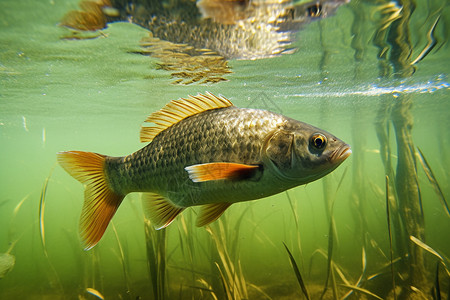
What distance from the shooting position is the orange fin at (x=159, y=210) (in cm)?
289

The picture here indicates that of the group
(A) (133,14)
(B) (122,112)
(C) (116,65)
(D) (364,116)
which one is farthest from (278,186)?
(D) (364,116)

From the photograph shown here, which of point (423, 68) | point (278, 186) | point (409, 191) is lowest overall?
point (409, 191)

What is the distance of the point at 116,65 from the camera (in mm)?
9453

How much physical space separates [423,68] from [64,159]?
518 inches

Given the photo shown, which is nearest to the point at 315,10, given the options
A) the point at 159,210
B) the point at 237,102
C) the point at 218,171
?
the point at 218,171

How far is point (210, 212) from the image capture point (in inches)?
113

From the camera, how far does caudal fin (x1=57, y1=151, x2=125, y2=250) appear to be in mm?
3006

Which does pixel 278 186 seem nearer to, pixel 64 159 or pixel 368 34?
pixel 64 159

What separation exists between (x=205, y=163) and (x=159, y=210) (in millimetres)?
811

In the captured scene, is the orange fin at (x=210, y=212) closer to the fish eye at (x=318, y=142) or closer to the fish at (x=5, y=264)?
the fish eye at (x=318, y=142)

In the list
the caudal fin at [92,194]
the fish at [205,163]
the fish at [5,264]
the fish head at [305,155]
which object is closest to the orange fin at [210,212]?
the fish at [205,163]

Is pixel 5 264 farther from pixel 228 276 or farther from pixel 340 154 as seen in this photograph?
pixel 340 154

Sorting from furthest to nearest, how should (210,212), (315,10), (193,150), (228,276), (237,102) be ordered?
(237,102) < (315,10) < (228,276) < (210,212) < (193,150)

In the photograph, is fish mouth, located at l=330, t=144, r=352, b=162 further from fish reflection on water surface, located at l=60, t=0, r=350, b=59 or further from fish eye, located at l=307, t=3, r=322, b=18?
fish eye, located at l=307, t=3, r=322, b=18
